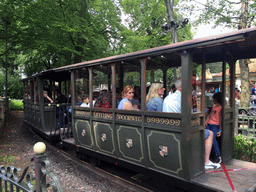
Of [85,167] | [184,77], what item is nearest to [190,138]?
[184,77]

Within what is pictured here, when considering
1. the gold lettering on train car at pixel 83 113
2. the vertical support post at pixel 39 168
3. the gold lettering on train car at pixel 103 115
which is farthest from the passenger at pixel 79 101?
the vertical support post at pixel 39 168

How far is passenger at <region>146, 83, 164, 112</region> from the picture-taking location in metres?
3.92

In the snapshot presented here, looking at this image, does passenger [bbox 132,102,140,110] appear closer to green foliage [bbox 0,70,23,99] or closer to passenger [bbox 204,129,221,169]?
passenger [bbox 204,129,221,169]

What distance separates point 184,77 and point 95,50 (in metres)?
9.84

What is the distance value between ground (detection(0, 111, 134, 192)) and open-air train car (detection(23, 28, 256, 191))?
1.76ft

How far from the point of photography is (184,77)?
3.33 m

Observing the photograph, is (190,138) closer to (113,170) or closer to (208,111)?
(208,111)

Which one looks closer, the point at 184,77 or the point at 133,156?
the point at 184,77

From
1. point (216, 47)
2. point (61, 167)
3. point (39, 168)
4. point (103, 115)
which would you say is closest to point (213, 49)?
point (216, 47)

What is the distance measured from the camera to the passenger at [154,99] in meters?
3.92

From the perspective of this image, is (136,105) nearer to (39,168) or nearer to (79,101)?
(79,101)

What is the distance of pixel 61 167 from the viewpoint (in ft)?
18.5

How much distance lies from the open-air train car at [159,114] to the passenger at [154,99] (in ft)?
0.35

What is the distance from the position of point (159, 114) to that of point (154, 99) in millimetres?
447
